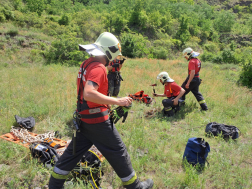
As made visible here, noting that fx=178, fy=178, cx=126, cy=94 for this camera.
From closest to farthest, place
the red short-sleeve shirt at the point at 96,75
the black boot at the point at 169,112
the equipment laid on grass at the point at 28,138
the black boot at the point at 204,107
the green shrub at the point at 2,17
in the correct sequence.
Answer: the red short-sleeve shirt at the point at 96,75
the equipment laid on grass at the point at 28,138
the black boot at the point at 169,112
the black boot at the point at 204,107
the green shrub at the point at 2,17

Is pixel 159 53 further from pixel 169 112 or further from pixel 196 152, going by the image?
pixel 196 152

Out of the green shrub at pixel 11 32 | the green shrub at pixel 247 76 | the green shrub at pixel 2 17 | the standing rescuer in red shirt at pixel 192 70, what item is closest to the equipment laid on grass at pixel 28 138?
the standing rescuer in red shirt at pixel 192 70

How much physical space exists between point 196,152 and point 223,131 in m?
1.57

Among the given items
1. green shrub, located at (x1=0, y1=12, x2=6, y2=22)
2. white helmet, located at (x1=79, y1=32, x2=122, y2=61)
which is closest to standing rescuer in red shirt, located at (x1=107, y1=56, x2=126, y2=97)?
white helmet, located at (x1=79, y1=32, x2=122, y2=61)

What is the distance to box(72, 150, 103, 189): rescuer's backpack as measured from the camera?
278 centimetres

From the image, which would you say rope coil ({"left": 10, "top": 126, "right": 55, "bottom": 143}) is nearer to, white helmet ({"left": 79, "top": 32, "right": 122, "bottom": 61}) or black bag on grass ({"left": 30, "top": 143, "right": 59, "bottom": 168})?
black bag on grass ({"left": 30, "top": 143, "right": 59, "bottom": 168})

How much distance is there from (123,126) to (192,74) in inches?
115

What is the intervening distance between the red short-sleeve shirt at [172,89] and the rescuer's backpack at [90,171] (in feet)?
11.0

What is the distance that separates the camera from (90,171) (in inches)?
109

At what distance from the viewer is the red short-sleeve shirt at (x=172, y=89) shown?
5523 mm

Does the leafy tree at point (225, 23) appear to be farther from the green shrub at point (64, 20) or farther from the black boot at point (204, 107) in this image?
the black boot at point (204, 107)

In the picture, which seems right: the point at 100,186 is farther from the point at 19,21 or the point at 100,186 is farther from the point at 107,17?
the point at 107,17

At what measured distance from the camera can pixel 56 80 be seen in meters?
8.12

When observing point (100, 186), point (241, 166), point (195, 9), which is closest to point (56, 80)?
point (100, 186)
